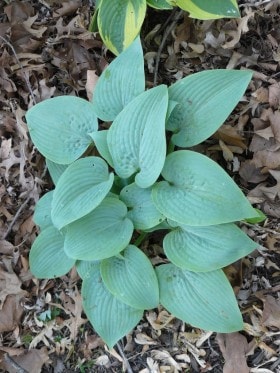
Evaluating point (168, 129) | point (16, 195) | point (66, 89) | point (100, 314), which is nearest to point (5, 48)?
point (66, 89)

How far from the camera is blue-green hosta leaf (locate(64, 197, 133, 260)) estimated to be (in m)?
1.56

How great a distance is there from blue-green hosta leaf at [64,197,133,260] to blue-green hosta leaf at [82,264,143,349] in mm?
160

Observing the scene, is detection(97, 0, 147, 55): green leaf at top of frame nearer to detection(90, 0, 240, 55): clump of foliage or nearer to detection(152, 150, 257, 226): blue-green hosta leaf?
detection(90, 0, 240, 55): clump of foliage

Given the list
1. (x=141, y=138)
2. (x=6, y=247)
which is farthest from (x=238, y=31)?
(x=6, y=247)

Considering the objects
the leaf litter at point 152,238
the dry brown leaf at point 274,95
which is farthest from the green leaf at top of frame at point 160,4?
the dry brown leaf at point 274,95

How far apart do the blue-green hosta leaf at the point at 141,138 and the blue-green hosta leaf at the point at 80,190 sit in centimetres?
8

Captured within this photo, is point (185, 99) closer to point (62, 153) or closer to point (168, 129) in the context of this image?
point (168, 129)

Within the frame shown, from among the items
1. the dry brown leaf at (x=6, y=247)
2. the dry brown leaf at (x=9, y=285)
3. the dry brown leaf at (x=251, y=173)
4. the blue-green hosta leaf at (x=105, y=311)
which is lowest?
the dry brown leaf at (x=9, y=285)

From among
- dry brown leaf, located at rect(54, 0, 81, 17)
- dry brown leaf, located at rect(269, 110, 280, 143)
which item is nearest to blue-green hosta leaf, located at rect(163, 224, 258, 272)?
dry brown leaf, located at rect(269, 110, 280, 143)

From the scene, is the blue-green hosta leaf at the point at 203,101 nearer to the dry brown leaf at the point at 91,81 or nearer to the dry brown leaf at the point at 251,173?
the dry brown leaf at the point at 251,173

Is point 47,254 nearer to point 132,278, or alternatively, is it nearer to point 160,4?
point 132,278

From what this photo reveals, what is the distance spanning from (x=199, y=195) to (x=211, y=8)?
28.0 inches

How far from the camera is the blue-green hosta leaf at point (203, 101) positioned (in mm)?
1539

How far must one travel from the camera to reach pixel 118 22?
1.83 metres
